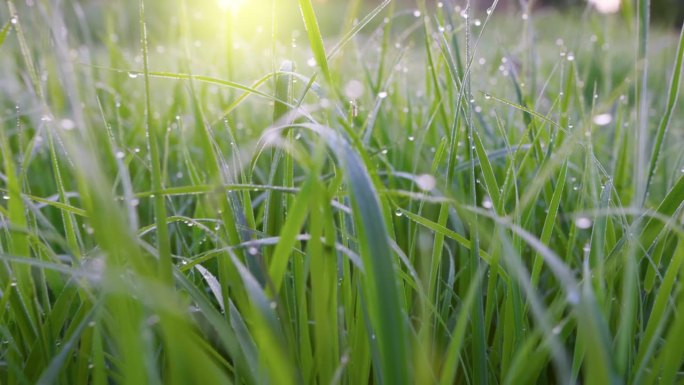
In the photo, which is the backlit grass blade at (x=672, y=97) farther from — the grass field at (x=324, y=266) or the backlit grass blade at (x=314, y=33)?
the backlit grass blade at (x=314, y=33)

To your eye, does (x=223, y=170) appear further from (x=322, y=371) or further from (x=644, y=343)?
(x=644, y=343)

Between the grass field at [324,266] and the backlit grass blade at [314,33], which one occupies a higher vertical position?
the backlit grass blade at [314,33]

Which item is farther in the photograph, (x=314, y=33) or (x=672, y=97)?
(x=672, y=97)

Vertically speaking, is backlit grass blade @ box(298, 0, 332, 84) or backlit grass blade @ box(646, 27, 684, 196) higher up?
backlit grass blade @ box(298, 0, 332, 84)

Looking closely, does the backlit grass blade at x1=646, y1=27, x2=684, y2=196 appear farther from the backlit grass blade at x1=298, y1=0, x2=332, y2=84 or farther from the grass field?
the backlit grass blade at x1=298, y1=0, x2=332, y2=84

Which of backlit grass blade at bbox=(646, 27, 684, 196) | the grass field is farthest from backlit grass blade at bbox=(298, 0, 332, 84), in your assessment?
backlit grass blade at bbox=(646, 27, 684, 196)

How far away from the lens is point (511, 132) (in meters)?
0.99

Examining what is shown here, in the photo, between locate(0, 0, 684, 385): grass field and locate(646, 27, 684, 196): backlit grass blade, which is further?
locate(646, 27, 684, 196): backlit grass blade

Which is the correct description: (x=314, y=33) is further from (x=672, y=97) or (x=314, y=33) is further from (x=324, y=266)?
(x=672, y=97)

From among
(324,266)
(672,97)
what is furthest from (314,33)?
(672,97)

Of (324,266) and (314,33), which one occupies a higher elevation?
(314,33)

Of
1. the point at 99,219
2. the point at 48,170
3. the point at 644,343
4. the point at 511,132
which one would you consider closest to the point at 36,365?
the point at 99,219

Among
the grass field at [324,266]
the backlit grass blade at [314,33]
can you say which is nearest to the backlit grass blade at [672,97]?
the grass field at [324,266]

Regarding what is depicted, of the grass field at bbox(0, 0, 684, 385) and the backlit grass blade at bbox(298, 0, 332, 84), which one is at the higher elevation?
the backlit grass blade at bbox(298, 0, 332, 84)
